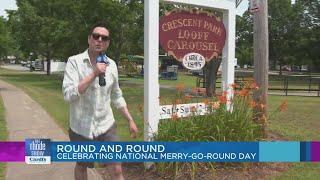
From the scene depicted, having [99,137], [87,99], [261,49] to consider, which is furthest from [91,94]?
[261,49]

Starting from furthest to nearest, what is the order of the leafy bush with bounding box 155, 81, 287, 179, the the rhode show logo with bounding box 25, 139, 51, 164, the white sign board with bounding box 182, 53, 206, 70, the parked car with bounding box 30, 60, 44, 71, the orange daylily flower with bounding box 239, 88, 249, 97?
the parked car with bounding box 30, 60, 44, 71
the white sign board with bounding box 182, 53, 206, 70
the orange daylily flower with bounding box 239, 88, 249, 97
the leafy bush with bounding box 155, 81, 287, 179
the the rhode show logo with bounding box 25, 139, 51, 164

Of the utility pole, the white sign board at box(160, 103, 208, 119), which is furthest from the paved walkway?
the utility pole

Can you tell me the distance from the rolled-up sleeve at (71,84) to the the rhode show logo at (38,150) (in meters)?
0.65

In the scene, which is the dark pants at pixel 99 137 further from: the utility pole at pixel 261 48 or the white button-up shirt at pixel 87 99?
the utility pole at pixel 261 48

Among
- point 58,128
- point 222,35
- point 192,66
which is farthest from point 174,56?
point 58,128

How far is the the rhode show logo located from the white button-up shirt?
14.1 inches

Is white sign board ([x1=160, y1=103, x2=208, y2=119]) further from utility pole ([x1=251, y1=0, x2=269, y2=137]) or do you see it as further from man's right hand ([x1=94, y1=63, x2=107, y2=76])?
man's right hand ([x1=94, y1=63, x2=107, y2=76])

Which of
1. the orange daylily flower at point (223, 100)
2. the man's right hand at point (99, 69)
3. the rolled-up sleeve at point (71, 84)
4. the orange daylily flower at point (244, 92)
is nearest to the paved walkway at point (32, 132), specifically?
the orange daylily flower at point (223, 100)

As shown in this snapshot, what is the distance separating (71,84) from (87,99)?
21cm

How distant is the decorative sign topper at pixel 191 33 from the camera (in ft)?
24.7

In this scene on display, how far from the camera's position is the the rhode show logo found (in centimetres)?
489

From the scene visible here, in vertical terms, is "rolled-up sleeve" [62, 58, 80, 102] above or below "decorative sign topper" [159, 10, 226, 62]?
below

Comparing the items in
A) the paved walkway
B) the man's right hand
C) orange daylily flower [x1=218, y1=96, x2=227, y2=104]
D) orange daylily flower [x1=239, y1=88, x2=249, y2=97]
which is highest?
the man's right hand

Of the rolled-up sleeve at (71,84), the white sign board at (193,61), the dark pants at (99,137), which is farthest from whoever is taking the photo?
the white sign board at (193,61)
